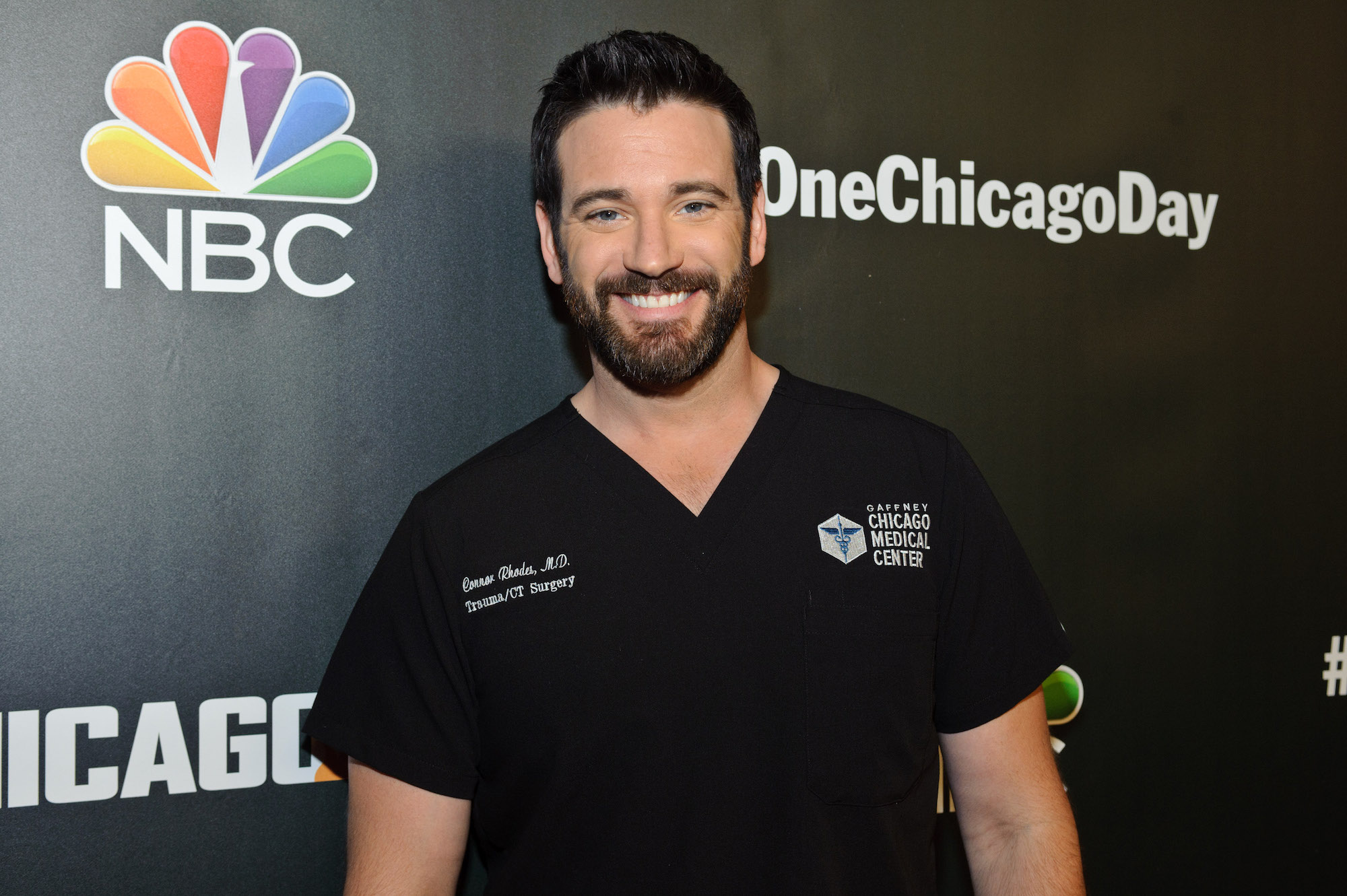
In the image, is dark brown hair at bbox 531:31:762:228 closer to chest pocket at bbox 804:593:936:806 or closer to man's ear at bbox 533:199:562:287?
man's ear at bbox 533:199:562:287

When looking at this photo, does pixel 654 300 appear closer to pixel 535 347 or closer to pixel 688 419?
pixel 688 419

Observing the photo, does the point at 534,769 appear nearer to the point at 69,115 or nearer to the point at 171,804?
the point at 171,804

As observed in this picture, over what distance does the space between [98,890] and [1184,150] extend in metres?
1.71

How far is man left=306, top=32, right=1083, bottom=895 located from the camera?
95cm

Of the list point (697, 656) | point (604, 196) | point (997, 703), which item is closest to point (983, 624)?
point (997, 703)

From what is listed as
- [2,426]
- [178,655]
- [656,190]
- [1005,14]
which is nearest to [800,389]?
[656,190]

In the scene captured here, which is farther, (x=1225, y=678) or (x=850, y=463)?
(x=1225, y=678)

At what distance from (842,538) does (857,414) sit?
0.15m

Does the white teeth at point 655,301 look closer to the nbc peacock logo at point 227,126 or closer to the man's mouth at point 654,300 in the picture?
the man's mouth at point 654,300

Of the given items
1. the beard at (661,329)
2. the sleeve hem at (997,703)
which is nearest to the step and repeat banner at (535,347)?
the beard at (661,329)

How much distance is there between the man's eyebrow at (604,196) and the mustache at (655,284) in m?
0.08

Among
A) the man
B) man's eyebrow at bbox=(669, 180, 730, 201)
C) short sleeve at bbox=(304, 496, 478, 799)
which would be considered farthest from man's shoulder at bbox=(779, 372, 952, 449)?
short sleeve at bbox=(304, 496, 478, 799)

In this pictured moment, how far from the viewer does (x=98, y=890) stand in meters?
1.13

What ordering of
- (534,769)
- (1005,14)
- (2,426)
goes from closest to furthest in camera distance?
(534,769)
(2,426)
(1005,14)
